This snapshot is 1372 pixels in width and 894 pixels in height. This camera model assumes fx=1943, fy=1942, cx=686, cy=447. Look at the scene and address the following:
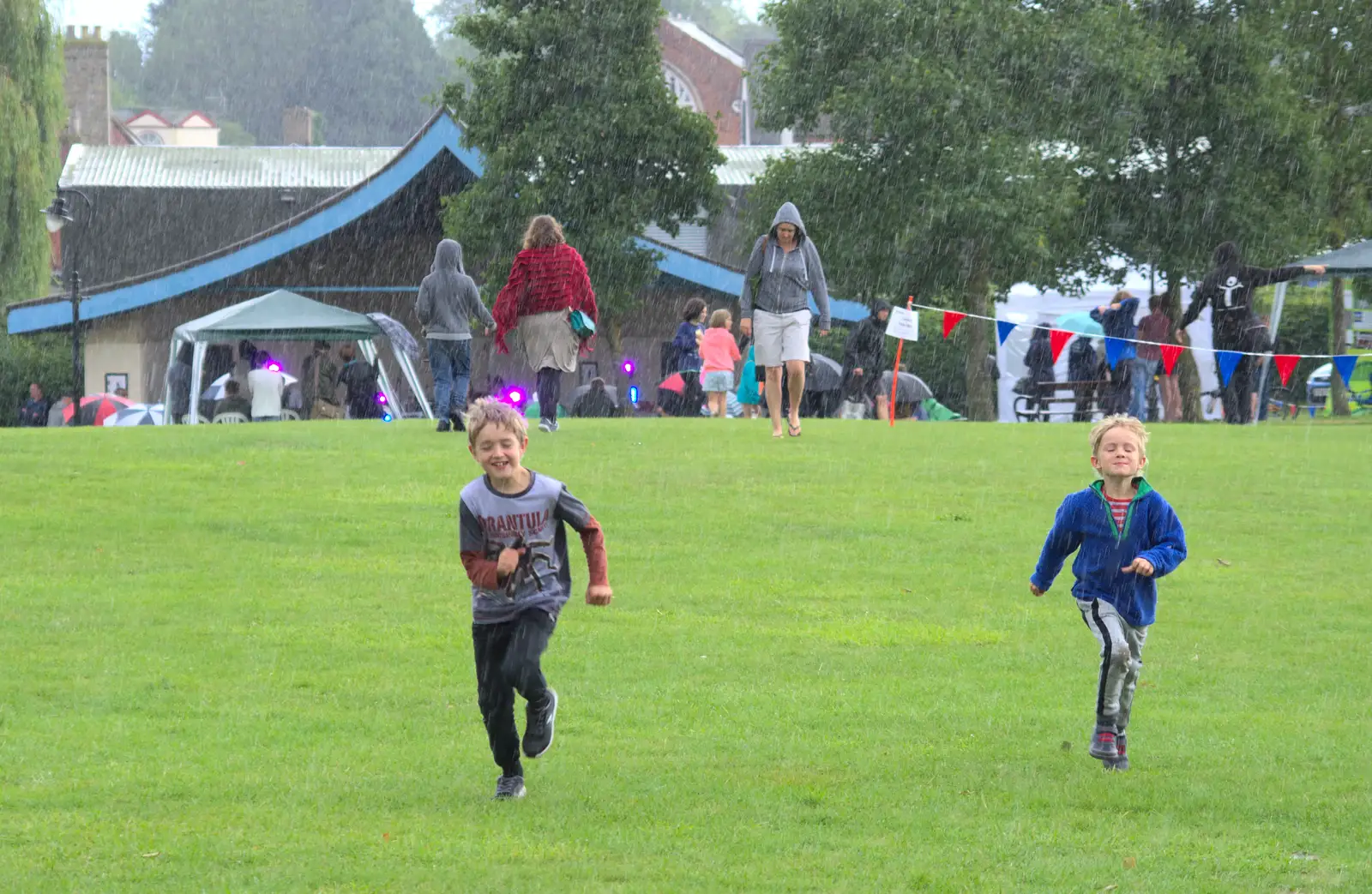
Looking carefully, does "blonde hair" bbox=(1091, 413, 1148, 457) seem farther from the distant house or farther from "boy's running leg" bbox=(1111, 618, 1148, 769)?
the distant house

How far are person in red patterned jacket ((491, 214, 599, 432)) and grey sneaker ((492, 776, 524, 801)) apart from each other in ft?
34.5

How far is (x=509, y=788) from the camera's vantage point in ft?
22.2

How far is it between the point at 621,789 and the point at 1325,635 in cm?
484

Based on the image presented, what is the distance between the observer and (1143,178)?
33.3 metres

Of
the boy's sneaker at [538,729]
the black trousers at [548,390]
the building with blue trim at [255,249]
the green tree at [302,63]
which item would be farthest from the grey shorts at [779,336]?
the green tree at [302,63]

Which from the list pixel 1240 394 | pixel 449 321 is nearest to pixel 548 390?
pixel 449 321

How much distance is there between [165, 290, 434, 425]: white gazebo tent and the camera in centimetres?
2941

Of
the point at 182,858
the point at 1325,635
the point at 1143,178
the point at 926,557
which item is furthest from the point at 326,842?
the point at 1143,178

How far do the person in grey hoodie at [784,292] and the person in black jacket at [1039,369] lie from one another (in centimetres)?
1284

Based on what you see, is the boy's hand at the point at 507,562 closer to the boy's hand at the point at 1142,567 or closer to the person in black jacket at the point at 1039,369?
the boy's hand at the point at 1142,567

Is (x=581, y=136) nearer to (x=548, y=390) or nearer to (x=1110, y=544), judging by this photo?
(x=548, y=390)

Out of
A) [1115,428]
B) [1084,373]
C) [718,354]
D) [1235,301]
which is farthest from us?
[1084,373]

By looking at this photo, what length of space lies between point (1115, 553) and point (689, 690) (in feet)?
7.55

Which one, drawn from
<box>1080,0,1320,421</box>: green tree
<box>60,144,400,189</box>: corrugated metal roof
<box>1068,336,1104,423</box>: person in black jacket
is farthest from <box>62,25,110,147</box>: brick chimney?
<box>1068,336,1104,423</box>: person in black jacket
